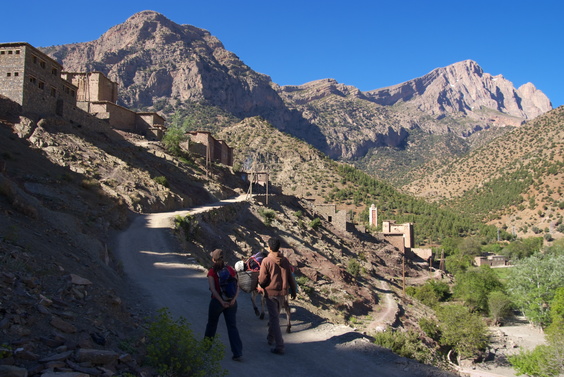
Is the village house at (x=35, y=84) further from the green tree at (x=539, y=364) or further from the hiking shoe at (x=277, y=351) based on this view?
the green tree at (x=539, y=364)

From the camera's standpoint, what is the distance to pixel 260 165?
76000mm

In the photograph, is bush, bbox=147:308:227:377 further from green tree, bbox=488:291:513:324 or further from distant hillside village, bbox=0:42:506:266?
green tree, bbox=488:291:513:324

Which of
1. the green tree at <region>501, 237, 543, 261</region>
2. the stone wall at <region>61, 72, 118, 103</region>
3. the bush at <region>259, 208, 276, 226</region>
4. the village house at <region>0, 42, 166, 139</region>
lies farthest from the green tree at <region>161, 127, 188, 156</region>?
the green tree at <region>501, 237, 543, 261</region>

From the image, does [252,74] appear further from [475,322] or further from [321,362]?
[321,362]

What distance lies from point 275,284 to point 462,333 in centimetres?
2113

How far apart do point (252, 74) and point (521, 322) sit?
142543 millimetres

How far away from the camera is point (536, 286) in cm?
3616

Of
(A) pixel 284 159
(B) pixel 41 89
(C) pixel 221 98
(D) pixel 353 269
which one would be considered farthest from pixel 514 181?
(B) pixel 41 89

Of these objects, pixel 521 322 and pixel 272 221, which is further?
pixel 521 322

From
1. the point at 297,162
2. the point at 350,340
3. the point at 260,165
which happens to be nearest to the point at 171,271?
the point at 350,340

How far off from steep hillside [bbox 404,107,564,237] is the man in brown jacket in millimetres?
87439

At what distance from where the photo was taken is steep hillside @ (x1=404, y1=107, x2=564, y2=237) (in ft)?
288

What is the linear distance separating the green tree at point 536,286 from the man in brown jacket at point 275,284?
32.2 metres

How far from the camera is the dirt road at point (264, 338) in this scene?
730cm
